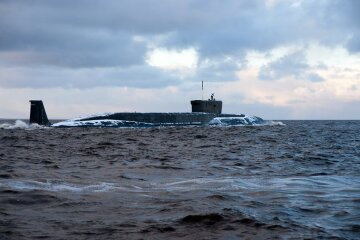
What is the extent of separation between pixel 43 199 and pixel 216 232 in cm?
471

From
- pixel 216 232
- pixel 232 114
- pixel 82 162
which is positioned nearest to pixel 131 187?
pixel 216 232

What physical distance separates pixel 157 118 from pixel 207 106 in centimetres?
1405

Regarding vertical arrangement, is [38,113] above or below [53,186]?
above

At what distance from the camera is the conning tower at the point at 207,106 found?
8406 cm

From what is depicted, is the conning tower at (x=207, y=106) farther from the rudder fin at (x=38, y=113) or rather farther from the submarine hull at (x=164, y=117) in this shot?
the rudder fin at (x=38, y=113)

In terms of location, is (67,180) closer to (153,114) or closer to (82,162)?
(82,162)

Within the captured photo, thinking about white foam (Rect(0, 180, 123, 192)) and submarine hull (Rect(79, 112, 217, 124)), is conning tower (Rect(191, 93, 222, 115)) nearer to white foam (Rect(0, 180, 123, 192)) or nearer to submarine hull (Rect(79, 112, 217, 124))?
submarine hull (Rect(79, 112, 217, 124))

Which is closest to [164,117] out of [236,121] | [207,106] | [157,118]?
[157,118]

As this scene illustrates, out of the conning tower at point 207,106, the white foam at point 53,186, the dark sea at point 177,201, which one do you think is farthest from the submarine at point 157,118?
the white foam at point 53,186

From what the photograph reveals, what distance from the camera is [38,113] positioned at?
62281 millimetres

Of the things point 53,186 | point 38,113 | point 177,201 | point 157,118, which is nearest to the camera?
point 177,201

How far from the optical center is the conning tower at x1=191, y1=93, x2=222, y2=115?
84.1 metres

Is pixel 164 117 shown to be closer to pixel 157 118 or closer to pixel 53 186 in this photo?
pixel 157 118

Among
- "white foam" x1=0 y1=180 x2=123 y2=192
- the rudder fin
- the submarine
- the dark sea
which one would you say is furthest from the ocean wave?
"white foam" x1=0 y1=180 x2=123 y2=192
